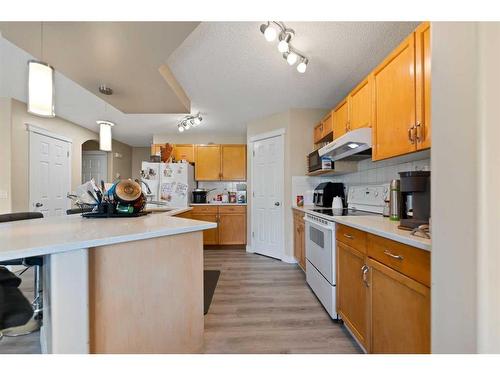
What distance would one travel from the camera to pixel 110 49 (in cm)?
167

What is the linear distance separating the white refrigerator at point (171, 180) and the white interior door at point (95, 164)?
2.49 metres

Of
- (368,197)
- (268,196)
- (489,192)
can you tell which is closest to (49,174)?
(268,196)

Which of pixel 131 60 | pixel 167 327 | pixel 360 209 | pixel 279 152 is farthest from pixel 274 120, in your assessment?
pixel 167 327

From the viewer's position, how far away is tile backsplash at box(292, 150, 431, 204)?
1750 millimetres

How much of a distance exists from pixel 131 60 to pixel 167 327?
195 cm

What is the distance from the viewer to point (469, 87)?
562mm

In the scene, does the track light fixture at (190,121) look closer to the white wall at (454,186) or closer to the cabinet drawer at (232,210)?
the cabinet drawer at (232,210)

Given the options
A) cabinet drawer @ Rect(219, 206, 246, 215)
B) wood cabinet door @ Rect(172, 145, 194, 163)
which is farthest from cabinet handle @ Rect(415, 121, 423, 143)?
wood cabinet door @ Rect(172, 145, 194, 163)

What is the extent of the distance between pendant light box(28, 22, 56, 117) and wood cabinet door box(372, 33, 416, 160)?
2171mm

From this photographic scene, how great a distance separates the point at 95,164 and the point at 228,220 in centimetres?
389

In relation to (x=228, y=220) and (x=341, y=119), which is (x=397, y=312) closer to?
(x=341, y=119)

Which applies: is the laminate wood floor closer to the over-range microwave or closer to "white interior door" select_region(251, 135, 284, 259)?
"white interior door" select_region(251, 135, 284, 259)

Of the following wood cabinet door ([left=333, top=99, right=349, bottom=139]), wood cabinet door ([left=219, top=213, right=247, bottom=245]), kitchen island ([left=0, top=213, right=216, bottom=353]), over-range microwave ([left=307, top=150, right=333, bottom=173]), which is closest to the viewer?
kitchen island ([left=0, top=213, right=216, bottom=353])

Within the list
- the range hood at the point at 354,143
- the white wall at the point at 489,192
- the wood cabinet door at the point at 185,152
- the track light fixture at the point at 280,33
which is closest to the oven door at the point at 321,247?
the range hood at the point at 354,143
